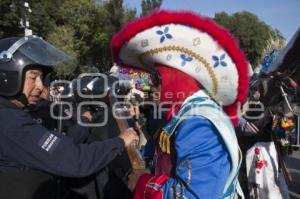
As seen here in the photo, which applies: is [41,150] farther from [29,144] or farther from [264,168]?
[264,168]

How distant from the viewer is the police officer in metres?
2.54

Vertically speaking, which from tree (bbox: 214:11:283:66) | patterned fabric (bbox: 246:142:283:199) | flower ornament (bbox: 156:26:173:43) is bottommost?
patterned fabric (bbox: 246:142:283:199)

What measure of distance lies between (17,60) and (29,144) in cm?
65

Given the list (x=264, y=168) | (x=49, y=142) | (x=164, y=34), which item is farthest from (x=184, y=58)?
(x=264, y=168)

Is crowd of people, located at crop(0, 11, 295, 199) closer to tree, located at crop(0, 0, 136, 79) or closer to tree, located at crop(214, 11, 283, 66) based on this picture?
tree, located at crop(0, 0, 136, 79)

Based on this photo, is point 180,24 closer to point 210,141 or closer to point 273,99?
point 210,141

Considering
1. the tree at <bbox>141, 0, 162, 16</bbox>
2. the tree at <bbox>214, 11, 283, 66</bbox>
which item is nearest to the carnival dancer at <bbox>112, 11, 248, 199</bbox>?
the tree at <bbox>141, 0, 162, 16</bbox>

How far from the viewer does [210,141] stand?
230 centimetres

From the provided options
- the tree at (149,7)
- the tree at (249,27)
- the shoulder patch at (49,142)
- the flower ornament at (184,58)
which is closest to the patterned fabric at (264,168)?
the tree at (149,7)

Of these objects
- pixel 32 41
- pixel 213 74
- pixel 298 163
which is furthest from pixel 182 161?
pixel 298 163

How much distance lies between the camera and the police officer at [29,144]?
254 cm

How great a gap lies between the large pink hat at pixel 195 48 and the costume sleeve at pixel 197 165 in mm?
344

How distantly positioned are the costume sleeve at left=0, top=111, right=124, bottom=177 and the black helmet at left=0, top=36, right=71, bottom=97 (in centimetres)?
30

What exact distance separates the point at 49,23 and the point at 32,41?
28.2 m
